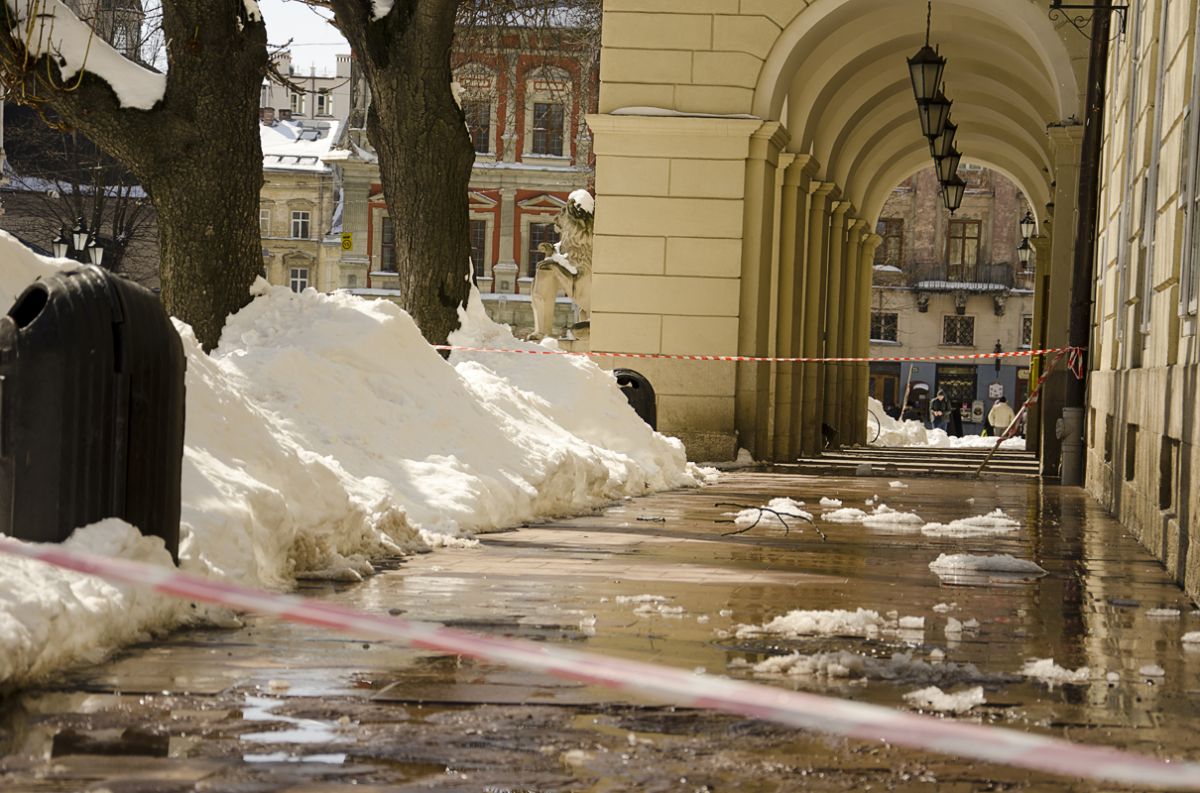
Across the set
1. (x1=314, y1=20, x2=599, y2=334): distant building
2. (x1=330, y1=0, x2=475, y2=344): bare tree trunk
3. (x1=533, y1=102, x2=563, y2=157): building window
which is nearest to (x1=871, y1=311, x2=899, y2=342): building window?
(x1=314, y1=20, x2=599, y2=334): distant building

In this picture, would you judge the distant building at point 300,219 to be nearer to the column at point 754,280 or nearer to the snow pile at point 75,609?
the column at point 754,280

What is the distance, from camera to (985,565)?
325 inches

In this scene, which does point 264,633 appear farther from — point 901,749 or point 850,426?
point 850,426

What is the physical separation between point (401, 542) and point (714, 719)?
412 centimetres

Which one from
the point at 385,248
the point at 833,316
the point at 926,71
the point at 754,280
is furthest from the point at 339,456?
the point at 385,248

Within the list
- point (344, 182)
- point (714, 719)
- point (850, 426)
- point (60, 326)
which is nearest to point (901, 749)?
point (714, 719)

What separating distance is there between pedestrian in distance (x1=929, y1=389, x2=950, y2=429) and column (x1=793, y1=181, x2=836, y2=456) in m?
30.5

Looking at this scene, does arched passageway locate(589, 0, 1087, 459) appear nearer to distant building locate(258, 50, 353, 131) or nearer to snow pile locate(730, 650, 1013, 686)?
snow pile locate(730, 650, 1013, 686)

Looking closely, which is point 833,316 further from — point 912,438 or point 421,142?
point 421,142

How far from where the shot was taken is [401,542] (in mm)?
8297

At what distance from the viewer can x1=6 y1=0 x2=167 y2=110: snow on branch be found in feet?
38.8

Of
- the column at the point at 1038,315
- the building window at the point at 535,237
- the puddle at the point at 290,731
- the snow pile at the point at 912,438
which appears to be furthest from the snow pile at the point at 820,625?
the building window at the point at 535,237

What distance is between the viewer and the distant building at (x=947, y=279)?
2485 inches

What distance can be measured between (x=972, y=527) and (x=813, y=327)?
14.2 meters
